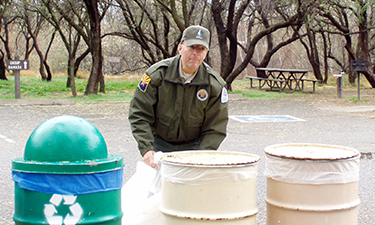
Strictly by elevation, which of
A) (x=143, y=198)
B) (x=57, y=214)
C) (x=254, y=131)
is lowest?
(x=254, y=131)

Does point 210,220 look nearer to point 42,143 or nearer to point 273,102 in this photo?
point 42,143

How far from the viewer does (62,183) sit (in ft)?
7.77

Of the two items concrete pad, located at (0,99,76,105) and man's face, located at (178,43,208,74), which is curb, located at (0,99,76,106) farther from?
man's face, located at (178,43,208,74)

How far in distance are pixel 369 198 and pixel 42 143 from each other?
12.6ft

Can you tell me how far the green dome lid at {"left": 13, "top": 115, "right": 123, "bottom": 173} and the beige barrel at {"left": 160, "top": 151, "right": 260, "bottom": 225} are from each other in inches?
15.2

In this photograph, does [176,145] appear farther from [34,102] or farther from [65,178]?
[34,102]

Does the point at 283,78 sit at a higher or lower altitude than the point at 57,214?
higher

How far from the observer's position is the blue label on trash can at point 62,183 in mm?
2365

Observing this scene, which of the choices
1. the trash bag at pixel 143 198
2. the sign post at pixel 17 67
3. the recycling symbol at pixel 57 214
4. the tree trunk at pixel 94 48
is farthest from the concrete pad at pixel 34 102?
the recycling symbol at pixel 57 214

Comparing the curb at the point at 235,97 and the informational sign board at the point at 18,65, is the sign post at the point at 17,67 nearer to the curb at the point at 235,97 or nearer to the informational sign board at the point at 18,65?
the informational sign board at the point at 18,65

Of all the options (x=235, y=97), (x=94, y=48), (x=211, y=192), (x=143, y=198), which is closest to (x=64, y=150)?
(x=211, y=192)

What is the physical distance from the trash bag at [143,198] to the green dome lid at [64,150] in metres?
0.84

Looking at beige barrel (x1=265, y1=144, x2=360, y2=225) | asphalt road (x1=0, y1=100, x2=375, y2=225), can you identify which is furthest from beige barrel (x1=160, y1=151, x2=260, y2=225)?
asphalt road (x1=0, y1=100, x2=375, y2=225)

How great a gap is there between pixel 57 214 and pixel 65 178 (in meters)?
0.19
